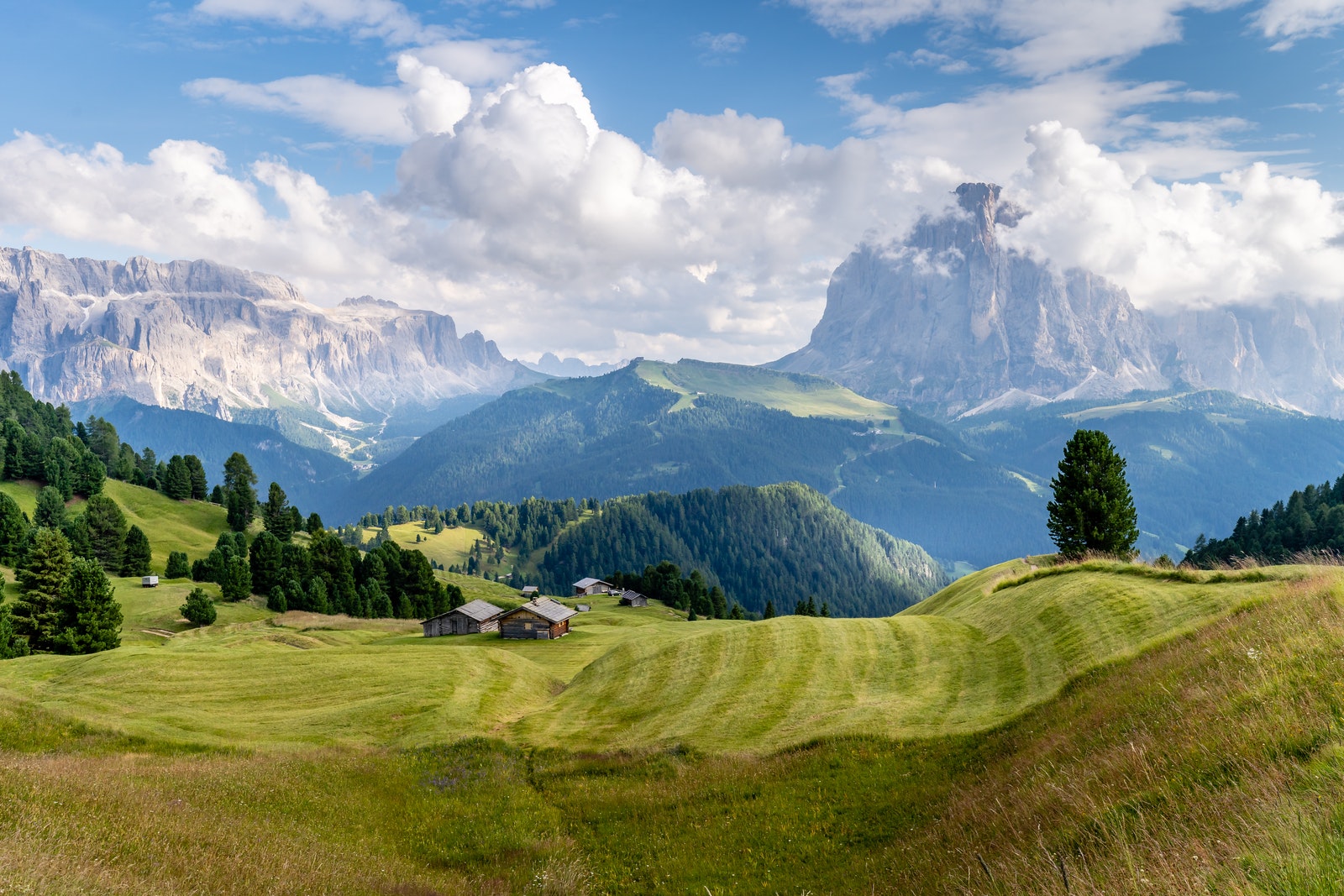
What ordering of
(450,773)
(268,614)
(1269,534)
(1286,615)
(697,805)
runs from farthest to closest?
(1269,534) < (268,614) < (450,773) < (697,805) < (1286,615)

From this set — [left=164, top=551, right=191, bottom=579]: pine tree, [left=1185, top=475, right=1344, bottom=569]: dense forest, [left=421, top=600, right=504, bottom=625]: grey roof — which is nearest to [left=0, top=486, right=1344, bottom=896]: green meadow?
[left=421, top=600, right=504, bottom=625]: grey roof

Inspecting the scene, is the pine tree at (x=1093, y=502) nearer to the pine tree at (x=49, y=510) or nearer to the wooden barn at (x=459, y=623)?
the wooden barn at (x=459, y=623)

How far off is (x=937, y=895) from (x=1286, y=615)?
1373 centimetres

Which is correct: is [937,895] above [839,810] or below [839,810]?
above

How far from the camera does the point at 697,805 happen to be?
75.2 ft

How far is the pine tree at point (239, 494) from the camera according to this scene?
153 metres

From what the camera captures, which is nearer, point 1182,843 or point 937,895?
point 1182,843

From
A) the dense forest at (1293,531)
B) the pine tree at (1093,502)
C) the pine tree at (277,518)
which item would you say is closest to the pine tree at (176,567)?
the pine tree at (277,518)

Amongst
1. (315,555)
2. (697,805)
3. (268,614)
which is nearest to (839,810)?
(697,805)

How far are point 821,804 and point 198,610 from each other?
3764 inches

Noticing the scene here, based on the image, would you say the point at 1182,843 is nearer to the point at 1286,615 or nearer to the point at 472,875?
the point at 1286,615

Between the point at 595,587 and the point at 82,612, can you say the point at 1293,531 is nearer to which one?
the point at 595,587

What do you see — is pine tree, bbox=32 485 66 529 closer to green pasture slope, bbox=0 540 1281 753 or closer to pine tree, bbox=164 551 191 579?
pine tree, bbox=164 551 191 579

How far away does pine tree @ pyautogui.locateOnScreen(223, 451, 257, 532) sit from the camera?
15325 cm
